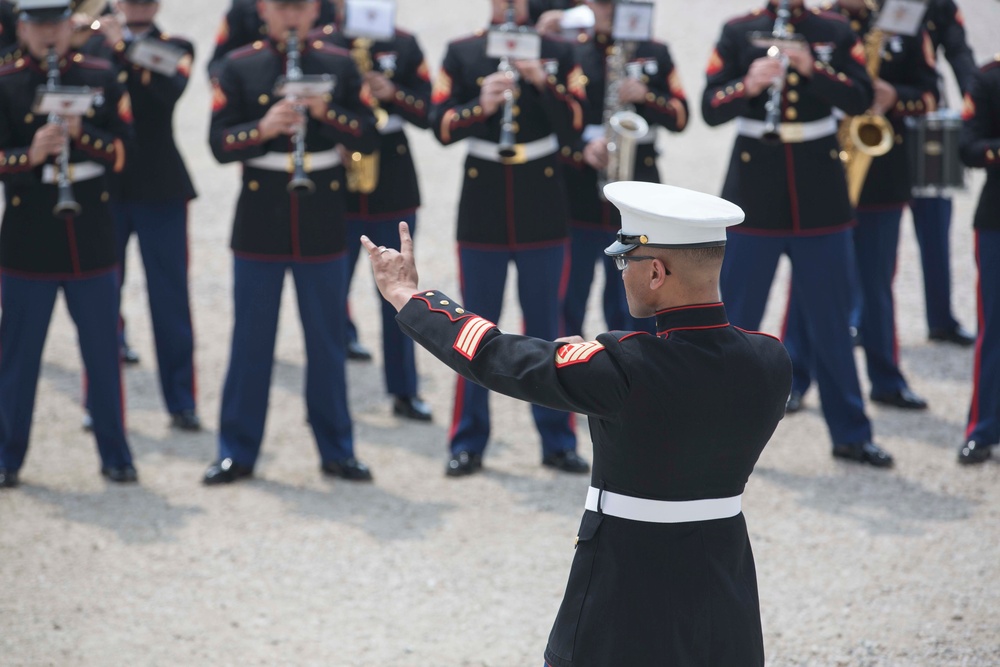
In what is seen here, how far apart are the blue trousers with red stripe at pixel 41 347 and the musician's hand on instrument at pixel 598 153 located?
2.47 m

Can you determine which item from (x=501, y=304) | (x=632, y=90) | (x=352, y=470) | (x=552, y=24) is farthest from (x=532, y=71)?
(x=352, y=470)

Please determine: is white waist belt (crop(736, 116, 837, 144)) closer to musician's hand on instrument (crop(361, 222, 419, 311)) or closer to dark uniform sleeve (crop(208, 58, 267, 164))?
dark uniform sleeve (crop(208, 58, 267, 164))

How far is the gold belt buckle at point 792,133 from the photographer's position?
6.07 meters

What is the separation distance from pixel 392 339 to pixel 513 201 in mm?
1332

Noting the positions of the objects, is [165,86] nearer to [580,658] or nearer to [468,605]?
[468,605]

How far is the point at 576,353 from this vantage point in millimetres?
2723

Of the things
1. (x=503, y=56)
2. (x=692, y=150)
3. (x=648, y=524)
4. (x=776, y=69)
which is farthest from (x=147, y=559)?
(x=692, y=150)

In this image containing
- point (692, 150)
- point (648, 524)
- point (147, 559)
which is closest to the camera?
point (648, 524)

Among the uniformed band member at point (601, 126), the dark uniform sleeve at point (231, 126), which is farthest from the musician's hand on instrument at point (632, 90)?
the dark uniform sleeve at point (231, 126)

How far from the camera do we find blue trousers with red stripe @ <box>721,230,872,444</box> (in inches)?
240

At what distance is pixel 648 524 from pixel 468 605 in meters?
2.15

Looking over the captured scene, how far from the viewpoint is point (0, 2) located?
7172mm

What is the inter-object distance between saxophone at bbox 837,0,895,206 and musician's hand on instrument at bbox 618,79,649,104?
1.07 m

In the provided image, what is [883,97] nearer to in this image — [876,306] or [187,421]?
[876,306]
